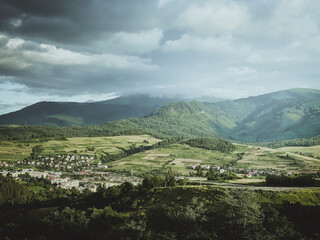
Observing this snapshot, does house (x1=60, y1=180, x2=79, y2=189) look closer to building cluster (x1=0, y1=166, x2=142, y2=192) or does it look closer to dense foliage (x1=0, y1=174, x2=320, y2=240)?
building cluster (x1=0, y1=166, x2=142, y2=192)

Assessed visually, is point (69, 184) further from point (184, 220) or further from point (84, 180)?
point (184, 220)

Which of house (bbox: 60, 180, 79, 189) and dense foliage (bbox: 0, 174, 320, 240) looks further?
house (bbox: 60, 180, 79, 189)

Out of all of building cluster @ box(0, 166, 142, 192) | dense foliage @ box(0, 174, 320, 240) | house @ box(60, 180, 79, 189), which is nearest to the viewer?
dense foliage @ box(0, 174, 320, 240)

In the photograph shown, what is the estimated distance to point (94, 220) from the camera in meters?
60.8

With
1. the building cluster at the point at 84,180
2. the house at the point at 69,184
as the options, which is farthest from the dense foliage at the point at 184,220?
the house at the point at 69,184

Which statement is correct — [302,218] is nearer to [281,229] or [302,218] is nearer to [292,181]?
[281,229]

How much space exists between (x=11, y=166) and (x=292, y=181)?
652 feet

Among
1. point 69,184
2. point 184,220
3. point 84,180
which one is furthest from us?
point 84,180

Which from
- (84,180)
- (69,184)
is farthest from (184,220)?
(84,180)

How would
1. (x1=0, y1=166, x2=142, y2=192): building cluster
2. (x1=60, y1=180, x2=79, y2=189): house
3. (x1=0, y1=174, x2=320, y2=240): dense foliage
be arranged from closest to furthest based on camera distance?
(x1=0, y1=174, x2=320, y2=240): dense foliage → (x1=60, y1=180, x2=79, y2=189): house → (x1=0, y1=166, x2=142, y2=192): building cluster

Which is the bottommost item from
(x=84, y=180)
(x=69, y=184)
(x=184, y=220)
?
(x=84, y=180)

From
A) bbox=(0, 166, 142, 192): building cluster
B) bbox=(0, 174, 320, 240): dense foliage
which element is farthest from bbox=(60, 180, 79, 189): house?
bbox=(0, 174, 320, 240): dense foliage

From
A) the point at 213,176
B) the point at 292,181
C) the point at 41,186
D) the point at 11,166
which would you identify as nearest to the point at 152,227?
the point at 292,181

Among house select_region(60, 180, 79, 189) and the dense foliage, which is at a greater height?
the dense foliage
